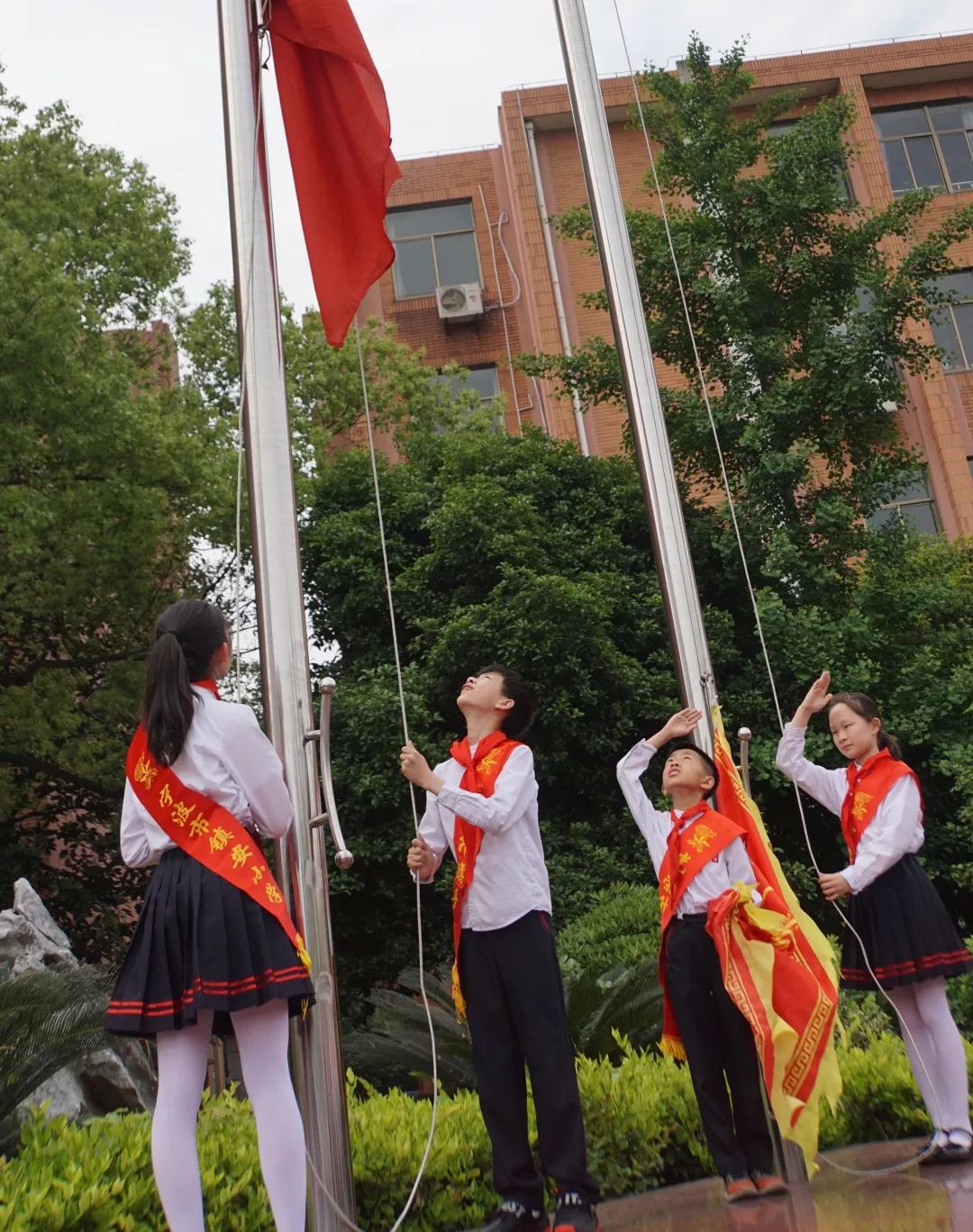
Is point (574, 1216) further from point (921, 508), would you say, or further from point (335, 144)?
point (921, 508)

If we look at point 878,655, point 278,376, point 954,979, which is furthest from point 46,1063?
point 878,655

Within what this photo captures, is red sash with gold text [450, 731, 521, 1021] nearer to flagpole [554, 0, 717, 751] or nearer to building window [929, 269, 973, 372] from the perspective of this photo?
flagpole [554, 0, 717, 751]

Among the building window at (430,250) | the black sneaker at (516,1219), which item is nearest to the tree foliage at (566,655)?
the black sneaker at (516,1219)

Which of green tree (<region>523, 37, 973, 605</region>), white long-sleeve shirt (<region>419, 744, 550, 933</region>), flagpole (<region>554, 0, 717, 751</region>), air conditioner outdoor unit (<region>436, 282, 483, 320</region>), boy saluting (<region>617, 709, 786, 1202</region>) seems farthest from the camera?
air conditioner outdoor unit (<region>436, 282, 483, 320</region>)

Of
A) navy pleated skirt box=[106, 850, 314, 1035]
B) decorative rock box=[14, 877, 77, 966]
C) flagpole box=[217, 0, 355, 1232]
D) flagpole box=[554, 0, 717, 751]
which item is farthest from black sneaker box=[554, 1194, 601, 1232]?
decorative rock box=[14, 877, 77, 966]

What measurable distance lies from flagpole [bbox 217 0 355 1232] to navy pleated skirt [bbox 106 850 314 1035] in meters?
0.48

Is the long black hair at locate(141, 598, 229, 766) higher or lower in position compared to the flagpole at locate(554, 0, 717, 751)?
lower

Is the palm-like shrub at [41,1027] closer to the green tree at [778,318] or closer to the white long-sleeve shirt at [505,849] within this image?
the white long-sleeve shirt at [505,849]

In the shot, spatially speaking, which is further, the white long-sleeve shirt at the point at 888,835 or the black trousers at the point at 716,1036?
the white long-sleeve shirt at the point at 888,835

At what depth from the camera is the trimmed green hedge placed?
11.9ft

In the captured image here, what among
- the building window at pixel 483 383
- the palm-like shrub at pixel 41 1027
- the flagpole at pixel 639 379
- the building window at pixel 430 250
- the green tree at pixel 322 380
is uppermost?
the building window at pixel 430 250

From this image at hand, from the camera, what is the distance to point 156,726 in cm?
324

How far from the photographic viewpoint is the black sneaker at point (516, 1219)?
12.1 feet

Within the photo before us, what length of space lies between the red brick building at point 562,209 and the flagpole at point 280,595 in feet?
48.4
